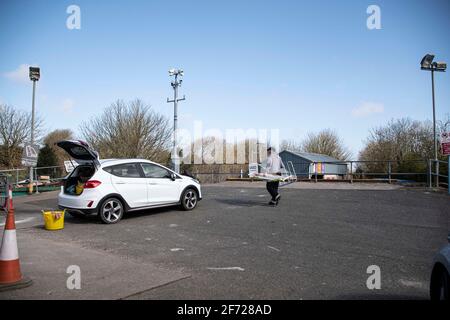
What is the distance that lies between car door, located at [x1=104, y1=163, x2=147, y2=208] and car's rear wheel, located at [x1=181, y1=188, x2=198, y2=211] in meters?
1.37

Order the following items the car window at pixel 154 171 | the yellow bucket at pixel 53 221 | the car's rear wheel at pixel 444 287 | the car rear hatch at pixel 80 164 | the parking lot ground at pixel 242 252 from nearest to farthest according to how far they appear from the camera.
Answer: the car's rear wheel at pixel 444 287 → the parking lot ground at pixel 242 252 → the yellow bucket at pixel 53 221 → the car rear hatch at pixel 80 164 → the car window at pixel 154 171

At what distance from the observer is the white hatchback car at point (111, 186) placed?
8.88 m

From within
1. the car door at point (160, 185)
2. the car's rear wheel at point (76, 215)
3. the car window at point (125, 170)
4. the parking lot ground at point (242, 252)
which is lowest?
the parking lot ground at point (242, 252)

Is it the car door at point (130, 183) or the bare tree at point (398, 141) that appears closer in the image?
the car door at point (130, 183)

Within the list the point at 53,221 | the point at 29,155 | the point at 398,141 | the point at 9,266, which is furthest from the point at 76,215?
the point at 398,141

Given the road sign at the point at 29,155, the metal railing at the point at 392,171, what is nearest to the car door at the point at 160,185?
the road sign at the point at 29,155

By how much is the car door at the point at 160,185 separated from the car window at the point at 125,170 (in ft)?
0.89

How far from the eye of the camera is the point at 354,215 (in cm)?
956

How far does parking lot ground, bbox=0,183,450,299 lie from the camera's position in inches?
173

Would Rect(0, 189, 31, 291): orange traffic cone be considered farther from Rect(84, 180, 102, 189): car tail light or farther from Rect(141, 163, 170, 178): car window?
Rect(141, 163, 170, 178): car window

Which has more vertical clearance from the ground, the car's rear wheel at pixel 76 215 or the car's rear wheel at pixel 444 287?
the car's rear wheel at pixel 444 287

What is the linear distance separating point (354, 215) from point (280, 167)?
9.68 feet

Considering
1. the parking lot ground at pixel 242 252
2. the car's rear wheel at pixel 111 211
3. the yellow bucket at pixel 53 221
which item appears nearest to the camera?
the parking lot ground at pixel 242 252

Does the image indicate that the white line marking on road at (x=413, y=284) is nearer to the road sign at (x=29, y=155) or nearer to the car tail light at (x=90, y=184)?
the car tail light at (x=90, y=184)
